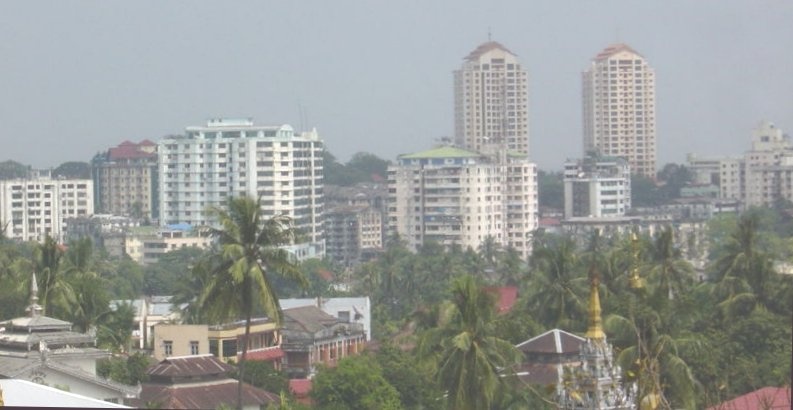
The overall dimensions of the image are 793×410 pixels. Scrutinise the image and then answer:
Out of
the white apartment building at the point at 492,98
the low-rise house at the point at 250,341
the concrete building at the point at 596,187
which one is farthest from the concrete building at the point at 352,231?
the low-rise house at the point at 250,341

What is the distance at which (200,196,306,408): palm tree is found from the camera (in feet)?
27.4

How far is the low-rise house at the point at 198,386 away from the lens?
1048 centimetres

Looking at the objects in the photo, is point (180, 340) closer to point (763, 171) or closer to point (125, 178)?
point (763, 171)

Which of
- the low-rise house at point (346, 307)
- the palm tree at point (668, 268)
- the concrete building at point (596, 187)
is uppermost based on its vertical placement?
the concrete building at point (596, 187)

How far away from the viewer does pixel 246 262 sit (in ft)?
27.5

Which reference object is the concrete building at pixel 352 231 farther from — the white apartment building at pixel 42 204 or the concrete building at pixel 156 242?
the concrete building at pixel 156 242

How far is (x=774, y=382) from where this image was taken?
935cm

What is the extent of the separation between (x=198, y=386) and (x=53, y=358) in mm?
2102

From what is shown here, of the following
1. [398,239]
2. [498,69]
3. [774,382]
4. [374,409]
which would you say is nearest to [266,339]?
[374,409]

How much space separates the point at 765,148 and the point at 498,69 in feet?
44.1

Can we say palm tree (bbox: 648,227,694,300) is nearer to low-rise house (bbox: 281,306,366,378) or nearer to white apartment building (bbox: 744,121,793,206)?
low-rise house (bbox: 281,306,366,378)

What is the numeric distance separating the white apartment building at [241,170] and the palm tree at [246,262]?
1271 inches

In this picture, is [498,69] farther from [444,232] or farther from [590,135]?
[444,232]

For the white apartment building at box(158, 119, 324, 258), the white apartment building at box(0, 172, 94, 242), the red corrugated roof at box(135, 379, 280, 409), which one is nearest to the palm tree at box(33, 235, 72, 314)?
the red corrugated roof at box(135, 379, 280, 409)
